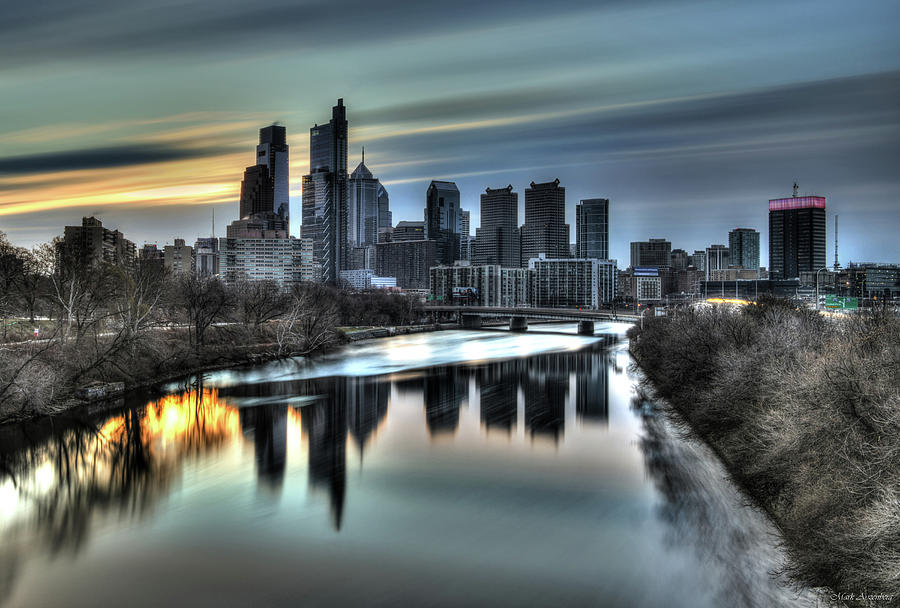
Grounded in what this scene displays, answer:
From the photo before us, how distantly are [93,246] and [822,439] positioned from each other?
7939 centimetres

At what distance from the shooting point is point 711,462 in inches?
928

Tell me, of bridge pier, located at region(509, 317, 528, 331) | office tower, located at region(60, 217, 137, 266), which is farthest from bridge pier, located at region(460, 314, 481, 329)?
office tower, located at region(60, 217, 137, 266)

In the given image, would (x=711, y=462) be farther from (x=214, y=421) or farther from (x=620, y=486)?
(x=214, y=421)

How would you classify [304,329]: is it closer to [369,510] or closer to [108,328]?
[108,328]

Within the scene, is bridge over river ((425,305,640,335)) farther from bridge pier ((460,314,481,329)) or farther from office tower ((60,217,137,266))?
office tower ((60,217,137,266))

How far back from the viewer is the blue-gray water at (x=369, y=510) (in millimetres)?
14594

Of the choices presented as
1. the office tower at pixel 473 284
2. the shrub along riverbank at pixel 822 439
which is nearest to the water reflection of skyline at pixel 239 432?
the shrub along riverbank at pixel 822 439

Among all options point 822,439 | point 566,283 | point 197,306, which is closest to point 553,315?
point 197,306

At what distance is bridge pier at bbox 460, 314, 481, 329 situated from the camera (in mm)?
116744

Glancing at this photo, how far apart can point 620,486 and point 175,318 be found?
48.5 m

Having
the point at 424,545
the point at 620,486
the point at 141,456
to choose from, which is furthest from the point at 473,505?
the point at 141,456

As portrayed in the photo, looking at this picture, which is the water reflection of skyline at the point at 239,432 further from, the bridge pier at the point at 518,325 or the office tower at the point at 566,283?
the office tower at the point at 566,283

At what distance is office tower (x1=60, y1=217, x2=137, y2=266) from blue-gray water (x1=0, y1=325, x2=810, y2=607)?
59.7 ft

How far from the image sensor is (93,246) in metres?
73.0
